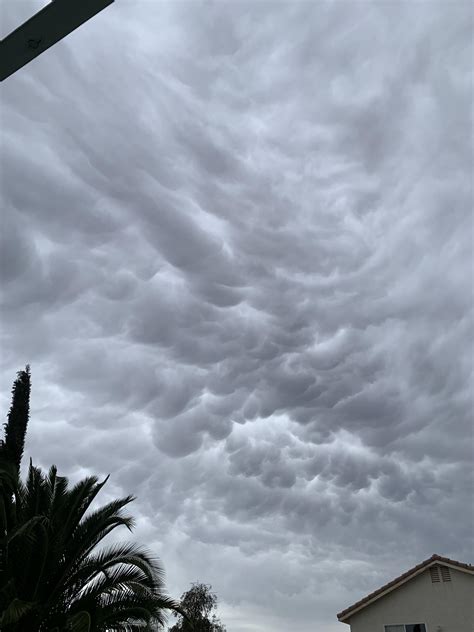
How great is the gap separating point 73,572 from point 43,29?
17172 mm

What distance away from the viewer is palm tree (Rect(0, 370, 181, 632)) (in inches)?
678

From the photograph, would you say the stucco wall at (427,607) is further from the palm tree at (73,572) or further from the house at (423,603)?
the palm tree at (73,572)

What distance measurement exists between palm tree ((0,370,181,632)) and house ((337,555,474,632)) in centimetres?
1108

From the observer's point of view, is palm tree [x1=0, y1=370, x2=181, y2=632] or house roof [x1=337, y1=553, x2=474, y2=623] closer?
palm tree [x1=0, y1=370, x2=181, y2=632]

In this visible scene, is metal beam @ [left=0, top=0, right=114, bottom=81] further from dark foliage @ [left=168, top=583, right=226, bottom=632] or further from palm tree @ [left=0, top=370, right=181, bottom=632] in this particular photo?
dark foliage @ [left=168, top=583, right=226, bottom=632]

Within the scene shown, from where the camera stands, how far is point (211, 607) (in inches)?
1711

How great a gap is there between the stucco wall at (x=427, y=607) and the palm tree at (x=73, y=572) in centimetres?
1112

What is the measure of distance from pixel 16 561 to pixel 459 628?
1663cm

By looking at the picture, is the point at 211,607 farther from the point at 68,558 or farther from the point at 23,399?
the point at 68,558

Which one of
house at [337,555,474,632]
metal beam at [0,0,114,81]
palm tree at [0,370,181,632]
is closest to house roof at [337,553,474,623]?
house at [337,555,474,632]

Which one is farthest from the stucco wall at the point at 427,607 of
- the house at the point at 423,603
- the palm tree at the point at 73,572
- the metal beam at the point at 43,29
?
the metal beam at the point at 43,29

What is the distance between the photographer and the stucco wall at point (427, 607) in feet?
79.0

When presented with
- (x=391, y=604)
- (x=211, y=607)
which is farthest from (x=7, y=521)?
(x=211, y=607)

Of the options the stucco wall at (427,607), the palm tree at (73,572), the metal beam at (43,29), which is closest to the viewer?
the metal beam at (43,29)
